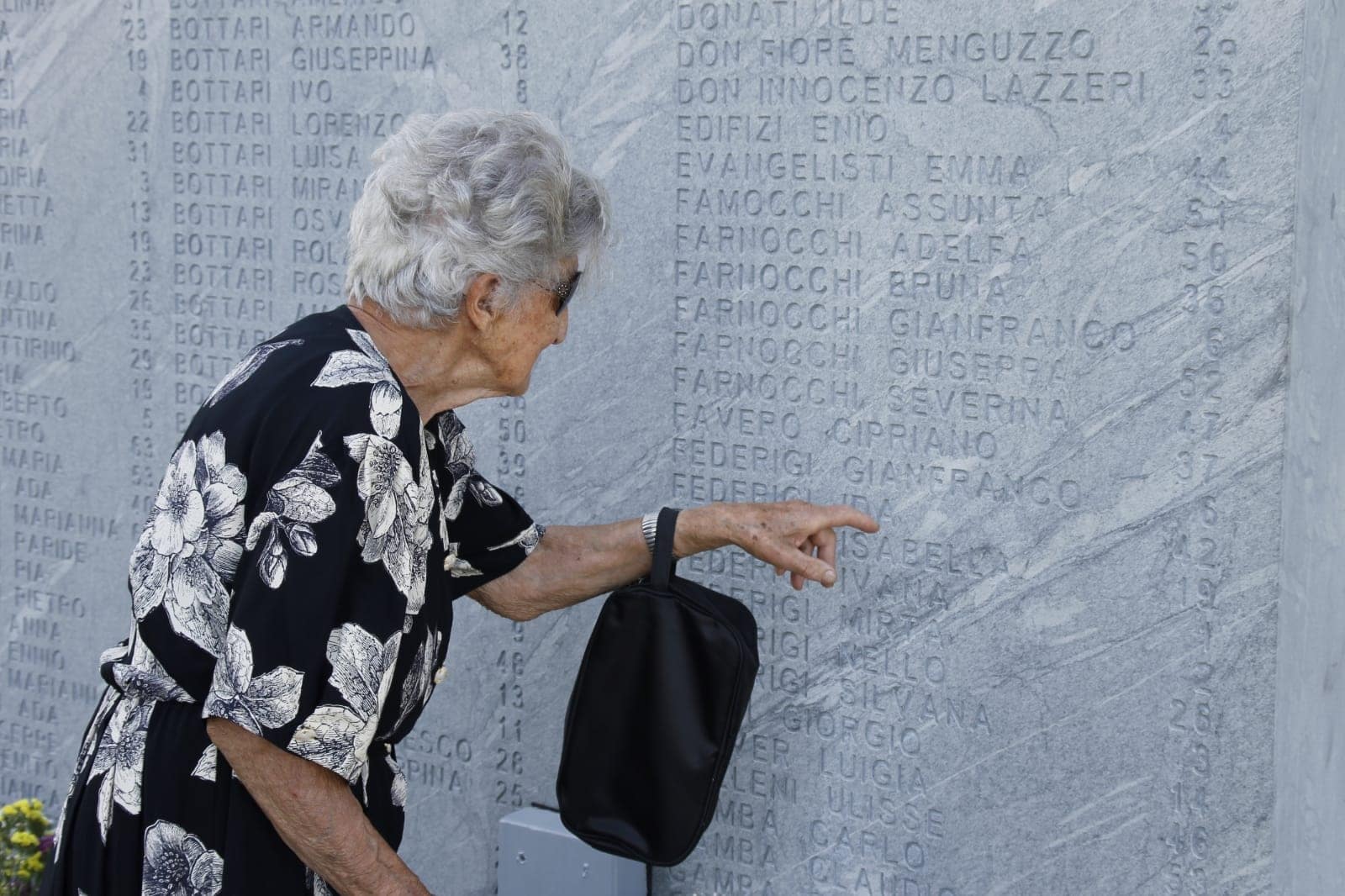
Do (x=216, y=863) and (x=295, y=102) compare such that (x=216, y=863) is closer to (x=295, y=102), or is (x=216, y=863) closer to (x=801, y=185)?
(x=801, y=185)

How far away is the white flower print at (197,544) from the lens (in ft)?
7.48

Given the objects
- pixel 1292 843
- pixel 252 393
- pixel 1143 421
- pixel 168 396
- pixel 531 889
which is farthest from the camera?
pixel 168 396

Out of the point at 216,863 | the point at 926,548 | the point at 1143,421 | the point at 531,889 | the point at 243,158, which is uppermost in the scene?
the point at 243,158

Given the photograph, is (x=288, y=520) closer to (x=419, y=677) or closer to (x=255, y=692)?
(x=255, y=692)

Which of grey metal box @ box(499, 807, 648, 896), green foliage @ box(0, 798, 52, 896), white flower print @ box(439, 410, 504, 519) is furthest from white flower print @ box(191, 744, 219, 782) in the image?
green foliage @ box(0, 798, 52, 896)

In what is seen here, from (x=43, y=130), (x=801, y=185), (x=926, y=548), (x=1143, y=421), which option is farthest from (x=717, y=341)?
(x=43, y=130)

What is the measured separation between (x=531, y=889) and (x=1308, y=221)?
2.30 m

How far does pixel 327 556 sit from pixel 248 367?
0.37 meters

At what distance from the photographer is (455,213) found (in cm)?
241

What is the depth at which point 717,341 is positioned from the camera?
11.2 feet

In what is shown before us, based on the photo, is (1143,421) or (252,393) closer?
(252,393)

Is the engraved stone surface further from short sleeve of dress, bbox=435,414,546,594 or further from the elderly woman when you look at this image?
the elderly woman

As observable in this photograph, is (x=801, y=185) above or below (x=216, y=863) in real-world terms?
above

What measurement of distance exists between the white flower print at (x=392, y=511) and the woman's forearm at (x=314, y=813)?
0.94 ft
